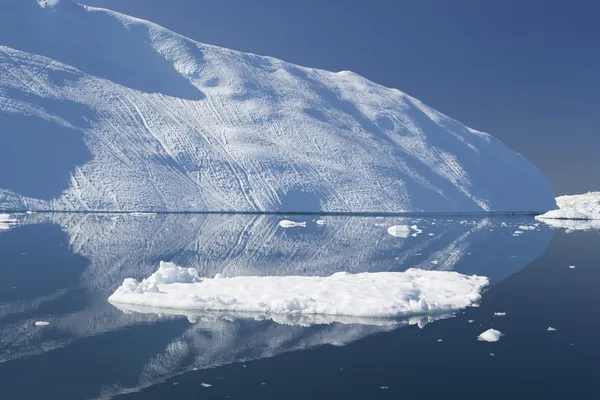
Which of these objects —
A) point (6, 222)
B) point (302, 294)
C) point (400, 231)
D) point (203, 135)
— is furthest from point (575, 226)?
point (203, 135)

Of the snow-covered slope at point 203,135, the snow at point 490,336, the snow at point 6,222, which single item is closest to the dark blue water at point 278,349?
the snow at point 490,336

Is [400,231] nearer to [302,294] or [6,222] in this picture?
[302,294]

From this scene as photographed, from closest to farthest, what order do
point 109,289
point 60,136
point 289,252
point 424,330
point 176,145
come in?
point 424,330, point 109,289, point 289,252, point 60,136, point 176,145

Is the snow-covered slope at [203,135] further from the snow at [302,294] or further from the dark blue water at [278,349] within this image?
the dark blue water at [278,349]

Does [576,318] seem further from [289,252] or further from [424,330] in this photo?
[289,252]

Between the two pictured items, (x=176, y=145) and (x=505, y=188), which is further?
(x=505, y=188)

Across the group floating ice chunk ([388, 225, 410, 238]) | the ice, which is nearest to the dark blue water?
floating ice chunk ([388, 225, 410, 238])

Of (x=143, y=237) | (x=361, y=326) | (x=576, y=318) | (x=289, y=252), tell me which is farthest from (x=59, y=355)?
(x=143, y=237)
